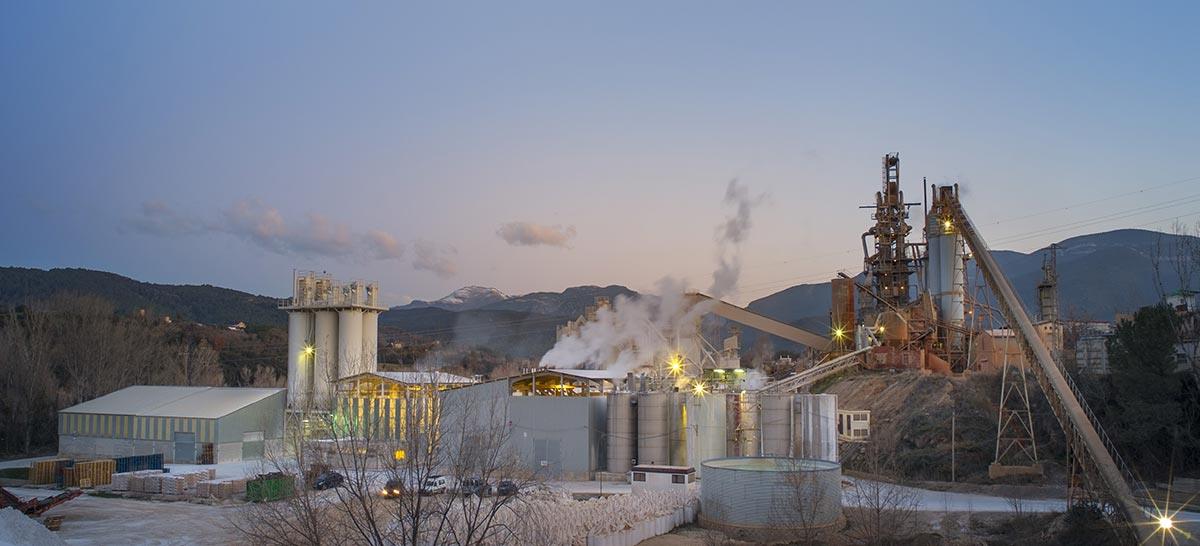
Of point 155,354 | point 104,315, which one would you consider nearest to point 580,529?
point 155,354

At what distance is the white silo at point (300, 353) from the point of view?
56.4m

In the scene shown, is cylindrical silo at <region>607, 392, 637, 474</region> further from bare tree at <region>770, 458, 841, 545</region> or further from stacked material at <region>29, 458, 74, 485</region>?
stacked material at <region>29, 458, 74, 485</region>

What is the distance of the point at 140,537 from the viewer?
2889cm

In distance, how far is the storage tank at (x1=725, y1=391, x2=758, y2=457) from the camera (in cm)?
4153

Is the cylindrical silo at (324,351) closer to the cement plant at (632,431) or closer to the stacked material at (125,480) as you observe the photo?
the cement plant at (632,431)

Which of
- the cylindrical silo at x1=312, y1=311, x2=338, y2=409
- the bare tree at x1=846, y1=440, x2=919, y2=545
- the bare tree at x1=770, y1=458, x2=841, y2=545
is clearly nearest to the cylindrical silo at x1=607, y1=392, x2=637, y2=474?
the bare tree at x1=846, y1=440, x2=919, y2=545

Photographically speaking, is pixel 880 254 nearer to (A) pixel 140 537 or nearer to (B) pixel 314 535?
(A) pixel 140 537

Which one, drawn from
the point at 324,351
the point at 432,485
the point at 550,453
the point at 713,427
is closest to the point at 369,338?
the point at 324,351

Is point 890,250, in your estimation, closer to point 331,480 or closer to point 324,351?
point 324,351

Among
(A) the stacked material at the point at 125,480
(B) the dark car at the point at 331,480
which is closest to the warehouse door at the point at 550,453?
(B) the dark car at the point at 331,480

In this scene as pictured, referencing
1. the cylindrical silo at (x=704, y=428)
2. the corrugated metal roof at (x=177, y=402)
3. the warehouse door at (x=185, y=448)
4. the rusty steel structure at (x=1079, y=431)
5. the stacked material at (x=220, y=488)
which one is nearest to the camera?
the rusty steel structure at (x=1079, y=431)

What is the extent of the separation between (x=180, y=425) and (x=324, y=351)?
36.0 feet

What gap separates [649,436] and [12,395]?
49.2 meters

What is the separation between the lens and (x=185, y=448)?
48094 millimetres
